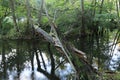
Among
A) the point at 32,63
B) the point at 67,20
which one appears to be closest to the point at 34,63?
the point at 32,63

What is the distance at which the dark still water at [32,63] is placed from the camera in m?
12.0

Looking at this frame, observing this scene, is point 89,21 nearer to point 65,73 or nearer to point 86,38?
point 86,38

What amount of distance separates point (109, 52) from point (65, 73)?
535 centimetres

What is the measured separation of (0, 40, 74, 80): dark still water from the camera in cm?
1204

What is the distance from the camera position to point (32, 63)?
14523mm

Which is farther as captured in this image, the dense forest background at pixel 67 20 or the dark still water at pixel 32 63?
the dense forest background at pixel 67 20

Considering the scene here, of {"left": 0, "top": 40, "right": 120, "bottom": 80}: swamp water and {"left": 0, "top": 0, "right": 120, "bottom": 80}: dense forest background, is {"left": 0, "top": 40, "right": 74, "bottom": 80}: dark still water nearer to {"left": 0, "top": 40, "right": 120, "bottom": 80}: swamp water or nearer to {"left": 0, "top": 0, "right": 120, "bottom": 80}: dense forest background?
{"left": 0, "top": 40, "right": 120, "bottom": 80}: swamp water

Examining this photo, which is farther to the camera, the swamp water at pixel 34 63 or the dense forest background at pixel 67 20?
the dense forest background at pixel 67 20

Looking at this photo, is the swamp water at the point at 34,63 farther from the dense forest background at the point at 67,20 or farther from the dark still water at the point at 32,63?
the dense forest background at the point at 67,20

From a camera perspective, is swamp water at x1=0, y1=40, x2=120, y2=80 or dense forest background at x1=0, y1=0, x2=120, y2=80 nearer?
swamp water at x1=0, y1=40, x2=120, y2=80

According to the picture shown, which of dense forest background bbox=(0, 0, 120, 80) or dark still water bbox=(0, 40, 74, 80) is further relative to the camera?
dense forest background bbox=(0, 0, 120, 80)

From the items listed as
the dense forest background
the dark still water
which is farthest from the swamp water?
the dense forest background

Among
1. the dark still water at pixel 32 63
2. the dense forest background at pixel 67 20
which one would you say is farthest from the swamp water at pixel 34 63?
the dense forest background at pixel 67 20

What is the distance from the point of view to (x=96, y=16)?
23.1 meters
